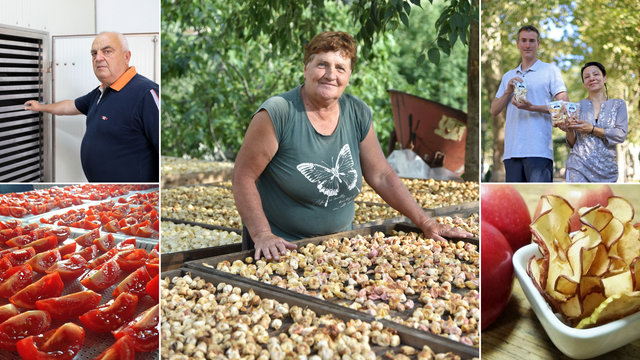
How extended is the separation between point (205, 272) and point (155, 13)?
60 centimetres

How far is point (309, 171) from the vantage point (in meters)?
1.65

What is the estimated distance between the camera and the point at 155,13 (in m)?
1.13

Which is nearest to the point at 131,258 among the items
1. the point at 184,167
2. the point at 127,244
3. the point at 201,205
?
the point at 127,244

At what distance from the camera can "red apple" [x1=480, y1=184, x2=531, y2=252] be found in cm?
113

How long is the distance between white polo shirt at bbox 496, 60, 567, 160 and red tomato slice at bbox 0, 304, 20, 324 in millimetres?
1157

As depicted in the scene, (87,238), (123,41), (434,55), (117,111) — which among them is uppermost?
(434,55)

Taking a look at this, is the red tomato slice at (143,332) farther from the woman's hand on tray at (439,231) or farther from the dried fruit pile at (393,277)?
the woman's hand on tray at (439,231)

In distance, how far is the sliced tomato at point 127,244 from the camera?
3.86 ft

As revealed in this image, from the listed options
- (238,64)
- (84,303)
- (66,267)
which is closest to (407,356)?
(84,303)

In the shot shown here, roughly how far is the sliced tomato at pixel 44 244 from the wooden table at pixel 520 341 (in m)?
1.00

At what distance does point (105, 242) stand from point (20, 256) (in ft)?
0.66

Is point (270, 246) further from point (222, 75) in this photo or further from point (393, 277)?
point (222, 75)

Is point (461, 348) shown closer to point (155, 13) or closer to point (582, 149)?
point (582, 149)

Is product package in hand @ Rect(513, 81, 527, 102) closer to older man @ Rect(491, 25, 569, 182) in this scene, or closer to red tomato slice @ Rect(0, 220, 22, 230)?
older man @ Rect(491, 25, 569, 182)
